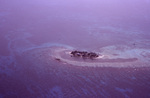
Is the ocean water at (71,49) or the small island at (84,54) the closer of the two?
the ocean water at (71,49)

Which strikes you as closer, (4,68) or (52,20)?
(4,68)

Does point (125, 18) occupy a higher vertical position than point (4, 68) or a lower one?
higher

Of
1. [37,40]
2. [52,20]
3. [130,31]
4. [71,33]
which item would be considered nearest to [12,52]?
[37,40]

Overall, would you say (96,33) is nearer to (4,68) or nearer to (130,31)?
(130,31)

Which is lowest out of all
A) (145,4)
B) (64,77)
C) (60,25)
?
(64,77)

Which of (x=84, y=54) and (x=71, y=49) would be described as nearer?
(x=84, y=54)

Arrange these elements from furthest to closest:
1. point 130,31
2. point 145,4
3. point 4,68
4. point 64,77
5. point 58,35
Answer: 1. point 145,4
2. point 130,31
3. point 58,35
4. point 4,68
5. point 64,77

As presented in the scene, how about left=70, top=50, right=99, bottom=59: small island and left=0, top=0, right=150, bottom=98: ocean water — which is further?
left=70, top=50, right=99, bottom=59: small island

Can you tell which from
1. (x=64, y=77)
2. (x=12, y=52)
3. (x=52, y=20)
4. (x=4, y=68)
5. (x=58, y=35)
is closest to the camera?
(x=64, y=77)
